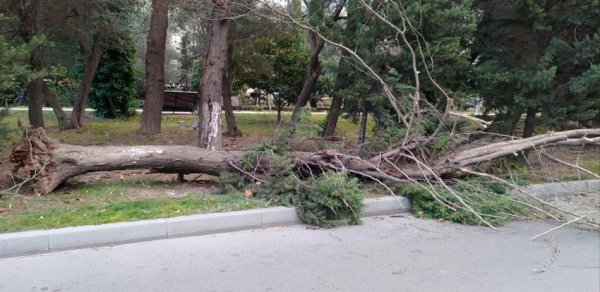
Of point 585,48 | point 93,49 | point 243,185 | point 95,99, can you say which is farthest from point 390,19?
point 95,99

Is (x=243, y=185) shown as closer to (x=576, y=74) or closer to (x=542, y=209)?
(x=542, y=209)

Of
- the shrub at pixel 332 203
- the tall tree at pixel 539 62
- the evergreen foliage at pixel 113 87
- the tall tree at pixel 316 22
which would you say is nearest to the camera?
the shrub at pixel 332 203

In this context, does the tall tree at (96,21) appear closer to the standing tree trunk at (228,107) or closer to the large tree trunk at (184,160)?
the standing tree trunk at (228,107)

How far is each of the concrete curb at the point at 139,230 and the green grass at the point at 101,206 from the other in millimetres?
227

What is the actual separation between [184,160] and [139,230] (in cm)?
189

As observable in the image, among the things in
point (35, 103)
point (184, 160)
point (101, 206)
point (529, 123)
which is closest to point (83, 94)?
point (35, 103)

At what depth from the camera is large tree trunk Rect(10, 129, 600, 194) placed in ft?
21.8

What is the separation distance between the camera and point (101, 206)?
20.4ft

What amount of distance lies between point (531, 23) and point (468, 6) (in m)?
1.66

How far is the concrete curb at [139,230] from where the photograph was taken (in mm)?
5043

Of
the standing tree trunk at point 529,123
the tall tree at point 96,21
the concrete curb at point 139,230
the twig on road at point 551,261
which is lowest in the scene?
the twig on road at point 551,261

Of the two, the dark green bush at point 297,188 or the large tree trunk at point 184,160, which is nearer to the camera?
the dark green bush at point 297,188

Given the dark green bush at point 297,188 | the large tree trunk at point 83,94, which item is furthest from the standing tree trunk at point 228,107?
the dark green bush at point 297,188

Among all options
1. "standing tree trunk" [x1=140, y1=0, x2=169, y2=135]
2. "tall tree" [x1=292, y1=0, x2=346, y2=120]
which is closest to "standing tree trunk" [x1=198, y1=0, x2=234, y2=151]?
"tall tree" [x1=292, y1=0, x2=346, y2=120]
